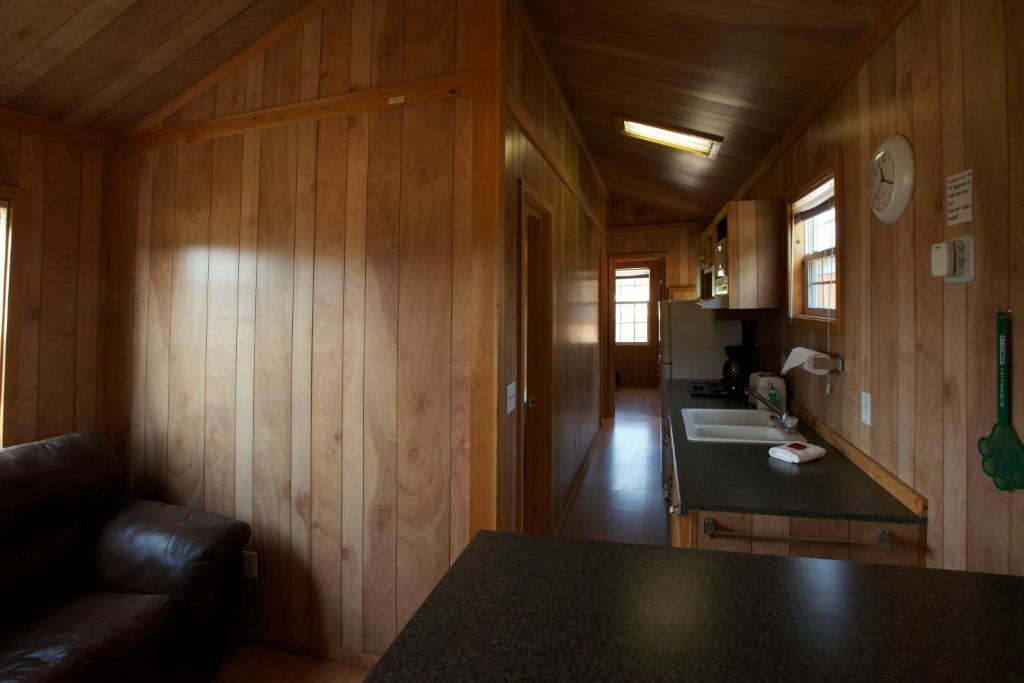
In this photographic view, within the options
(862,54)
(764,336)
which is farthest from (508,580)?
(764,336)

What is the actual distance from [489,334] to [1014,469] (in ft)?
4.88

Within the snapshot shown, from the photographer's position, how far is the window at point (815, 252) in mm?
2064

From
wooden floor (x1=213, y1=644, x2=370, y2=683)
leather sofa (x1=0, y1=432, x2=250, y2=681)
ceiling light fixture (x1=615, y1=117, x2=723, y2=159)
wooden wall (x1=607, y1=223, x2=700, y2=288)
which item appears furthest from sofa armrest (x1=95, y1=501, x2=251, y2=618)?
wooden wall (x1=607, y1=223, x2=700, y2=288)

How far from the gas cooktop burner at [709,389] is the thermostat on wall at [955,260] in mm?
2163

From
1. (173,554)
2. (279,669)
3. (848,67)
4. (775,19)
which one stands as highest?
(775,19)

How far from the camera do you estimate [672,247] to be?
21.8 ft

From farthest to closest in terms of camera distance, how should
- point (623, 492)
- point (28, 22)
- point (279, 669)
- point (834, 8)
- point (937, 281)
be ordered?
point (623, 492), point (279, 669), point (28, 22), point (834, 8), point (937, 281)

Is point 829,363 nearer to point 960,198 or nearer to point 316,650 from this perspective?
point 960,198

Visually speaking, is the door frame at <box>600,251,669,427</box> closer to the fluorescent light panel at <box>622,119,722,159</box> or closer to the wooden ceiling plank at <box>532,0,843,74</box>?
the fluorescent light panel at <box>622,119,722,159</box>

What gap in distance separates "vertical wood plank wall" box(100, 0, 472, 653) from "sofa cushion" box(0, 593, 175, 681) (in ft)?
1.64

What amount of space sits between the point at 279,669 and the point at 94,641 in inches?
30.4

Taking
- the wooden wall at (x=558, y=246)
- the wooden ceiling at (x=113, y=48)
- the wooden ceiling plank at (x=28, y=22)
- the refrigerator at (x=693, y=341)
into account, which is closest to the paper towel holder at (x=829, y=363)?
the wooden wall at (x=558, y=246)

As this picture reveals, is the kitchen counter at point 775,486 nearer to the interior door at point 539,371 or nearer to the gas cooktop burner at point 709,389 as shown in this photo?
the interior door at point 539,371

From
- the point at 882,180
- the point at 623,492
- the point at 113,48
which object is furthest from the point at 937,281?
the point at 113,48
